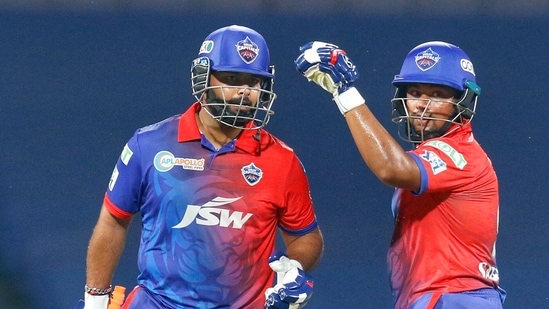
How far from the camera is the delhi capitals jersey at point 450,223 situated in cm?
342

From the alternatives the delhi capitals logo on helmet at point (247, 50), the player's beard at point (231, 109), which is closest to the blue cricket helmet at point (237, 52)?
the delhi capitals logo on helmet at point (247, 50)

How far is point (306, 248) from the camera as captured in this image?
3723mm

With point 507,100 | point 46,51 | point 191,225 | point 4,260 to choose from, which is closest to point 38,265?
point 4,260

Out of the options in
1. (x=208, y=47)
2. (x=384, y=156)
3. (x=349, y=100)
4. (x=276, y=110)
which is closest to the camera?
(x=384, y=156)

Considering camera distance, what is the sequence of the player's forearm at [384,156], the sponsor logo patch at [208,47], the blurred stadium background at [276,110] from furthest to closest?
the blurred stadium background at [276,110] < the sponsor logo patch at [208,47] < the player's forearm at [384,156]

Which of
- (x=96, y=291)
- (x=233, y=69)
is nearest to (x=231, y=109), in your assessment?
(x=233, y=69)

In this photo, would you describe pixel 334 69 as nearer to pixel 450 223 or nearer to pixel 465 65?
pixel 465 65

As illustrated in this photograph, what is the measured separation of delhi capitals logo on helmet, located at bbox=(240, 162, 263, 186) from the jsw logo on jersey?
0.11 m

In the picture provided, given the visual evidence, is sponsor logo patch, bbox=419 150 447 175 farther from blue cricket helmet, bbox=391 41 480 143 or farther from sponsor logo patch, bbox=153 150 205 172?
sponsor logo patch, bbox=153 150 205 172

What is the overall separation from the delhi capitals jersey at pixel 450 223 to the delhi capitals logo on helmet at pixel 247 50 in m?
0.66

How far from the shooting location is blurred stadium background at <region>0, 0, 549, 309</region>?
4840mm

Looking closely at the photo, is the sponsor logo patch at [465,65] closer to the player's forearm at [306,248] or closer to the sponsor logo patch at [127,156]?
the player's forearm at [306,248]

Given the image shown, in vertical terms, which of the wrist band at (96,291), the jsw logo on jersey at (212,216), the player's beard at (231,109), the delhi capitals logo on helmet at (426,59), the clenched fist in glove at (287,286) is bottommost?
the wrist band at (96,291)

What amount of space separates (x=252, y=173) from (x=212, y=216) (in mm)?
210
